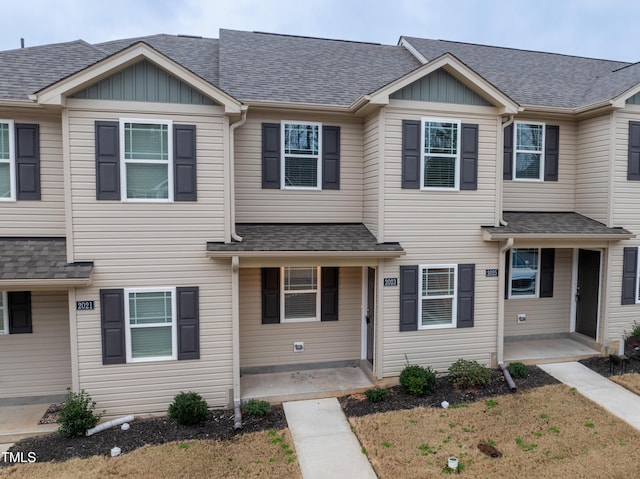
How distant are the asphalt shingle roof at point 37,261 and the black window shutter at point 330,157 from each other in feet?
16.5

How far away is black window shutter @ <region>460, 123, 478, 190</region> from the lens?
9.11 meters

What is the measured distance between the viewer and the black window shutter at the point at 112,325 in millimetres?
7703

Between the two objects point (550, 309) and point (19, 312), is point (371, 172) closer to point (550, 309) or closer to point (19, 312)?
point (550, 309)

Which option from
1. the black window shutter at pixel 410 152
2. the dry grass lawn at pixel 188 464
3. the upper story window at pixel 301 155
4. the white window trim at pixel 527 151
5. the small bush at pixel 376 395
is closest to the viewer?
the dry grass lawn at pixel 188 464

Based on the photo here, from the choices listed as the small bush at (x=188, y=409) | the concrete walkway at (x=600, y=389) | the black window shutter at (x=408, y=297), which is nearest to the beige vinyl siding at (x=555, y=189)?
the black window shutter at (x=408, y=297)

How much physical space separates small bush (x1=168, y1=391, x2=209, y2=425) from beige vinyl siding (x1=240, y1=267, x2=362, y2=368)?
6.36 feet

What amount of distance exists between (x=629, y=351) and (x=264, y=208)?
9.25 metres

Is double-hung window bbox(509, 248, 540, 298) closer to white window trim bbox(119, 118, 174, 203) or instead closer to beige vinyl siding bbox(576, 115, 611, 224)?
beige vinyl siding bbox(576, 115, 611, 224)

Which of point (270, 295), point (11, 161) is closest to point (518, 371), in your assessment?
point (270, 295)

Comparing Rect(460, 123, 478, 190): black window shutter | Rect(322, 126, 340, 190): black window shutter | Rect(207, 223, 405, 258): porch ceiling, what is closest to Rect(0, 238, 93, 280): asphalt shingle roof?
Rect(207, 223, 405, 258): porch ceiling

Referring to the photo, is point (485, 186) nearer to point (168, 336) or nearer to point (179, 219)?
point (179, 219)

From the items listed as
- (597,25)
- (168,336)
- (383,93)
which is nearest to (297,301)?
(168,336)

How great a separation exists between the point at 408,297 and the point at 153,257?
516 cm

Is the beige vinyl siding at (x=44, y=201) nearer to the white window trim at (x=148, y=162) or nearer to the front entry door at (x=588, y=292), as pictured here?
the white window trim at (x=148, y=162)
